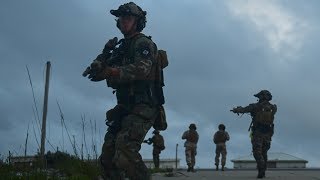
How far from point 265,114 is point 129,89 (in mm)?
7766

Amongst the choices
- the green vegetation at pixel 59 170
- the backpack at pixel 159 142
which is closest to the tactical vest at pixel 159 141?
the backpack at pixel 159 142

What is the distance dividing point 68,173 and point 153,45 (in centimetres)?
355

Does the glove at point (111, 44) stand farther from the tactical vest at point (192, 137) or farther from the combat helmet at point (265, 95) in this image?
the tactical vest at point (192, 137)

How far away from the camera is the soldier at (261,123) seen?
13398 mm

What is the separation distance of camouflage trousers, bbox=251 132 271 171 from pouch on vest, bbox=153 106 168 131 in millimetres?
7441

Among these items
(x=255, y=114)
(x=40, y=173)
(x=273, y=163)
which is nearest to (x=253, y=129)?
(x=255, y=114)

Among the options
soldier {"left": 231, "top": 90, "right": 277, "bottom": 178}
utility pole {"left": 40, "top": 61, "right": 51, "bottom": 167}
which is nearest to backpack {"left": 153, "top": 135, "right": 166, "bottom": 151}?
soldier {"left": 231, "top": 90, "right": 277, "bottom": 178}

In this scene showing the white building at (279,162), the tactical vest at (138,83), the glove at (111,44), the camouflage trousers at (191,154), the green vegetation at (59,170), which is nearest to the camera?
the tactical vest at (138,83)

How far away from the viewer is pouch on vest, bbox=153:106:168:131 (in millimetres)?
6293

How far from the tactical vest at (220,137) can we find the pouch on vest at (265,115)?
6376mm

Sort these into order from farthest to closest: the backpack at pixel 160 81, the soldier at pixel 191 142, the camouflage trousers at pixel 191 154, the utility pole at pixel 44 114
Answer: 1. the soldier at pixel 191 142
2. the camouflage trousers at pixel 191 154
3. the utility pole at pixel 44 114
4. the backpack at pixel 160 81

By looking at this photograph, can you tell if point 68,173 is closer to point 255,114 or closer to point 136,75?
point 136,75

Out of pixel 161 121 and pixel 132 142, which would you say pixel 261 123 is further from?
pixel 132 142

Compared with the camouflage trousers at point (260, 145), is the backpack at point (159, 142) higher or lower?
higher
